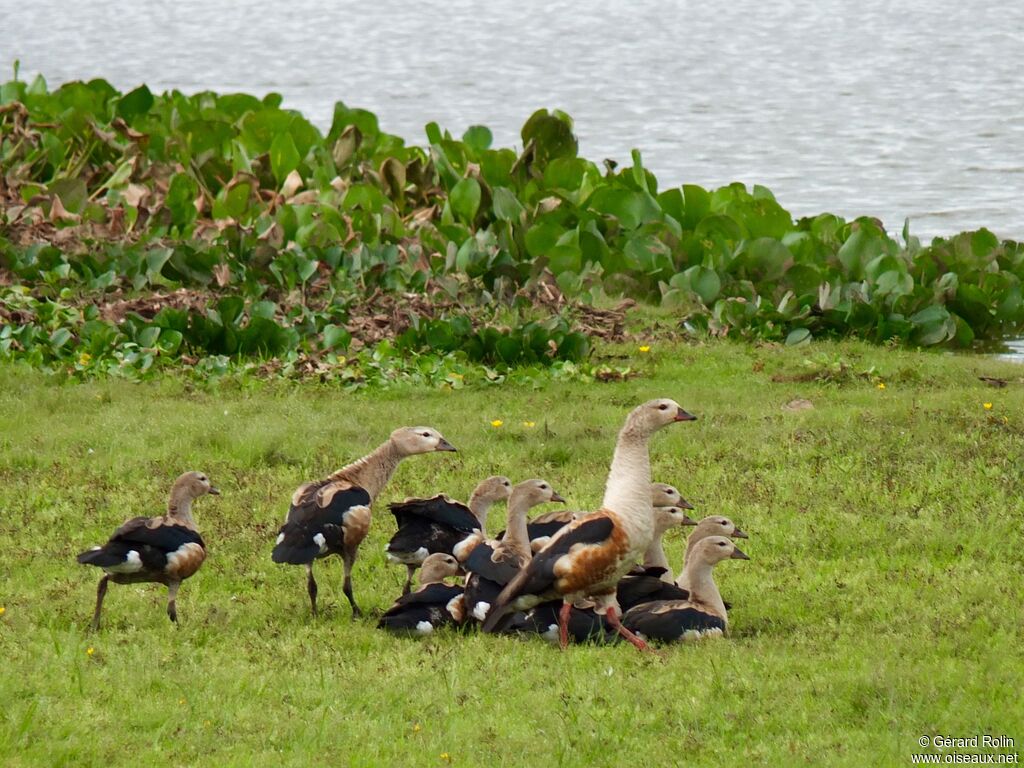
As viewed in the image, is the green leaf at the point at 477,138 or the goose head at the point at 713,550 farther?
the green leaf at the point at 477,138

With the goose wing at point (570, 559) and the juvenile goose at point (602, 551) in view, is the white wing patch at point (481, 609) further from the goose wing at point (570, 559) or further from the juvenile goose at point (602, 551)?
the goose wing at point (570, 559)

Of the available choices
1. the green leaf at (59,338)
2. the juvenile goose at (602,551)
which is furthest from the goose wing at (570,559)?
the green leaf at (59,338)

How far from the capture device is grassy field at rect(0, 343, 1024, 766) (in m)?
6.49

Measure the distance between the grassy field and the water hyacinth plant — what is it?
77cm

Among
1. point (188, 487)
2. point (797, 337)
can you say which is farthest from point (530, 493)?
point (797, 337)

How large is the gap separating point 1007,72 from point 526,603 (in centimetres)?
3624

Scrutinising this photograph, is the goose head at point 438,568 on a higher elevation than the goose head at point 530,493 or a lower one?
lower

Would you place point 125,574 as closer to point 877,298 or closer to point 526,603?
point 526,603

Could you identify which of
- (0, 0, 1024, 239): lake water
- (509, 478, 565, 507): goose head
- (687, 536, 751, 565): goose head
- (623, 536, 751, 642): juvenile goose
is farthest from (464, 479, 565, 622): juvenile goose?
(0, 0, 1024, 239): lake water

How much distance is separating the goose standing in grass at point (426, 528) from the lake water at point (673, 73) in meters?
15.3

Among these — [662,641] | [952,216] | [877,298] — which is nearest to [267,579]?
[662,641]

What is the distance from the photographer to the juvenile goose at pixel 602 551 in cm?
758

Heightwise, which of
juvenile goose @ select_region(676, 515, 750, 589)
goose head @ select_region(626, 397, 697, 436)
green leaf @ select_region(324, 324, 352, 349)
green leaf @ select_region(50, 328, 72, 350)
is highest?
goose head @ select_region(626, 397, 697, 436)

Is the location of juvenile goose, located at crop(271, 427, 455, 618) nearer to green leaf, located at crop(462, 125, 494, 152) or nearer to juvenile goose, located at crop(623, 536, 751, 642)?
juvenile goose, located at crop(623, 536, 751, 642)
